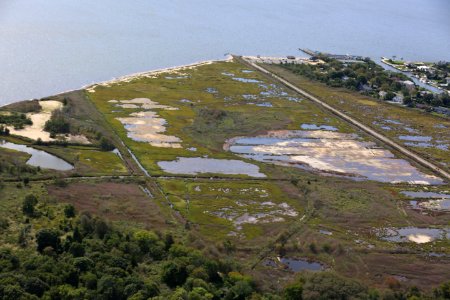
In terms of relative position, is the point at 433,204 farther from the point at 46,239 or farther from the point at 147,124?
the point at 46,239

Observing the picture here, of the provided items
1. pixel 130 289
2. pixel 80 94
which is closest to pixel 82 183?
pixel 130 289

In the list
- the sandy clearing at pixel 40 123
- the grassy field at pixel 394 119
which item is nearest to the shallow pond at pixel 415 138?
the grassy field at pixel 394 119

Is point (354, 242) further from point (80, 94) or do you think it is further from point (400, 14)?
point (400, 14)

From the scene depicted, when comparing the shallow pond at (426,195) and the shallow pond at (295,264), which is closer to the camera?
the shallow pond at (295,264)

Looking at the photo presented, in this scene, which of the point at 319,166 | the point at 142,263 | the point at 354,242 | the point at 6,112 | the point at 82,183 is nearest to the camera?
the point at 142,263

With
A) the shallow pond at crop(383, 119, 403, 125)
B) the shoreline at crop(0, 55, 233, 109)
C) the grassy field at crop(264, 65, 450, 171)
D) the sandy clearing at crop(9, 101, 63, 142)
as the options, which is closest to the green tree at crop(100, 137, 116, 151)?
the sandy clearing at crop(9, 101, 63, 142)

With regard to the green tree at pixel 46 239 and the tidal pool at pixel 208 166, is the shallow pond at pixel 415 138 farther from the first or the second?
the green tree at pixel 46 239

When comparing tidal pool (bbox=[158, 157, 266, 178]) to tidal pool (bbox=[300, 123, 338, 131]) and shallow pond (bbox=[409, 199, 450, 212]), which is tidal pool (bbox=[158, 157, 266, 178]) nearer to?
shallow pond (bbox=[409, 199, 450, 212])
